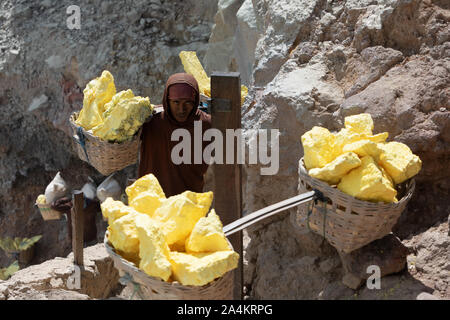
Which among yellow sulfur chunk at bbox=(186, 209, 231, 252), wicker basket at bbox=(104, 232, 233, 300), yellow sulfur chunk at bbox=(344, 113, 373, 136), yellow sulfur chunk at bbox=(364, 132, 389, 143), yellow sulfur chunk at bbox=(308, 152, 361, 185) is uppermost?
yellow sulfur chunk at bbox=(344, 113, 373, 136)

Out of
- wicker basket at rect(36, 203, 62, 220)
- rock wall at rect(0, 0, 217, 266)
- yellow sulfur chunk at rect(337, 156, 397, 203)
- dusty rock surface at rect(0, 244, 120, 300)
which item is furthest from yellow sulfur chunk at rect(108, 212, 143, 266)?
rock wall at rect(0, 0, 217, 266)

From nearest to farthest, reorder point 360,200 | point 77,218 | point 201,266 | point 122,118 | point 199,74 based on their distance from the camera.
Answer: point 201,266 → point 360,200 → point 122,118 → point 199,74 → point 77,218

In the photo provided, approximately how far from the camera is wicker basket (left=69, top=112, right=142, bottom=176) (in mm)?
3455

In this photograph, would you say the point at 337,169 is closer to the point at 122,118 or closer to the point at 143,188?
the point at 143,188

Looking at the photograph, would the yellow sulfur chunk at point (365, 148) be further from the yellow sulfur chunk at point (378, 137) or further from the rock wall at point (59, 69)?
the rock wall at point (59, 69)

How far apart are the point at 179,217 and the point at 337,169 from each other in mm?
846

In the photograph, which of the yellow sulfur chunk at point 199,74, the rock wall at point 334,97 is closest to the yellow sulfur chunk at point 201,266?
the rock wall at point 334,97

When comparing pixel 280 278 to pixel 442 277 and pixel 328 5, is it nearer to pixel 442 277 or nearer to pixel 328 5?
pixel 442 277

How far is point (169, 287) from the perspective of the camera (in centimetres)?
212

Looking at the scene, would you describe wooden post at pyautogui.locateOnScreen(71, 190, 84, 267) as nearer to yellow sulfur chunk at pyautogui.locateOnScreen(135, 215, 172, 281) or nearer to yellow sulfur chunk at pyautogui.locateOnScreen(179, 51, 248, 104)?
yellow sulfur chunk at pyautogui.locateOnScreen(179, 51, 248, 104)

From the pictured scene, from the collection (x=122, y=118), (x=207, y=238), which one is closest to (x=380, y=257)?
(x=207, y=238)

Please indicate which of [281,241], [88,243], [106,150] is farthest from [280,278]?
[88,243]

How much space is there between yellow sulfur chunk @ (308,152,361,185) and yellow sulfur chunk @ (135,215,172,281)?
3.01ft

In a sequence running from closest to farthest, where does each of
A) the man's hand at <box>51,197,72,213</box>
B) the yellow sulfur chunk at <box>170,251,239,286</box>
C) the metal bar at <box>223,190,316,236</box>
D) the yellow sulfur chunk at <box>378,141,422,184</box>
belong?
the yellow sulfur chunk at <box>170,251,239,286</box> → the metal bar at <box>223,190,316,236</box> → the yellow sulfur chunk at <box>378,141,422,184</box> → the man's hand at <box>51,197,72,213</box>
